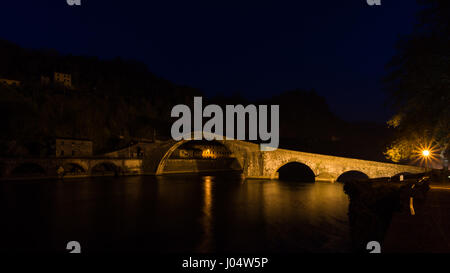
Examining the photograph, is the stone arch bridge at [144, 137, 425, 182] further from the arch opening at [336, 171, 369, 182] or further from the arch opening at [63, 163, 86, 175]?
the arch opening at [63, 163, 86, 175]

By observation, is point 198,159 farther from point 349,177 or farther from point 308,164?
point 308,164

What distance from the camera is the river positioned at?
27.4 feet

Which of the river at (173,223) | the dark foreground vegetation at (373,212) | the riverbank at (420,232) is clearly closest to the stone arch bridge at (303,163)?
the river at (173,223)

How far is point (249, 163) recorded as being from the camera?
2827cm

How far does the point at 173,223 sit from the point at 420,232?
336 inches

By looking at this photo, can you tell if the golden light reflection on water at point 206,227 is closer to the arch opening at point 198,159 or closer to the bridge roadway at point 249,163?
the bridge roadway at point 249,163

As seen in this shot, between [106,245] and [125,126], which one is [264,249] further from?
[125,126]

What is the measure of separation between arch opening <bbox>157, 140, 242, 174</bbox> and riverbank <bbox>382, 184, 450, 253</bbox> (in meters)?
31.5

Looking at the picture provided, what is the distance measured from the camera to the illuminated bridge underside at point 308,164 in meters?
21.3

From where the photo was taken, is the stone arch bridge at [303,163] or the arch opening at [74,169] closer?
the stone arch bridge at [303,163]

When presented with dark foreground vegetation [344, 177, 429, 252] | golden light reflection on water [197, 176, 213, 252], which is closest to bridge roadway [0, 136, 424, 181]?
golden light reflection on water [197, 176, 213, 252]

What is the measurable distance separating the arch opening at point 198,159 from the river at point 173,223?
20158 millimetres

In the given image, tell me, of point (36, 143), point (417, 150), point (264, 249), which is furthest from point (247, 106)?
point (264, 249)

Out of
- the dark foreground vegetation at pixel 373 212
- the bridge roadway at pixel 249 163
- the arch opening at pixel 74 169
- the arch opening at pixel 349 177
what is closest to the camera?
the dark foreground vegetation at pixel 373 212
